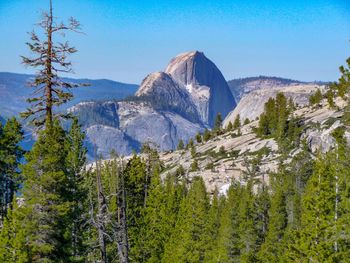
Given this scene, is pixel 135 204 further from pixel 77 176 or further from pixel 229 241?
pixel 77 176

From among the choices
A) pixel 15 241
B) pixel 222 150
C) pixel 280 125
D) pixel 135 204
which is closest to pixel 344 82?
pixel 15 241

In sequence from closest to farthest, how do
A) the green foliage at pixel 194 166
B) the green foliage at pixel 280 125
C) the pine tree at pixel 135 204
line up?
the pine tree at pixel 135 204 → the green foliage at pixel 280 125 → the green foliage at pixel 194 166

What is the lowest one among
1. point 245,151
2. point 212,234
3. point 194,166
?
point 212,234

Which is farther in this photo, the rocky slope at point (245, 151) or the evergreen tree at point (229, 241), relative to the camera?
the rocky slope at point (245, 151)

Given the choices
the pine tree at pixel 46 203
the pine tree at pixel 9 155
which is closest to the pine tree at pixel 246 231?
the pine tree at pixel 9 155

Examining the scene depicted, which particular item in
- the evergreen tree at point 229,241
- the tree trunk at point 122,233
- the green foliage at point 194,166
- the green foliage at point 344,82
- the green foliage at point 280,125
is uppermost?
the green foliage at point 280,125

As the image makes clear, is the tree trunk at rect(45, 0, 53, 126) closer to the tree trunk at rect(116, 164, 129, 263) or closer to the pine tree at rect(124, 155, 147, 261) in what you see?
the tree trunk at rect(116, 164, 129, 263)

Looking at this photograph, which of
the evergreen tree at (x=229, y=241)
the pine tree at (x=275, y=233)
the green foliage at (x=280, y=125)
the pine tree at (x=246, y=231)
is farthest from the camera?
the green foliage at (x=280, y=125)

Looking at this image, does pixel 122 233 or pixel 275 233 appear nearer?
pixel 122 233

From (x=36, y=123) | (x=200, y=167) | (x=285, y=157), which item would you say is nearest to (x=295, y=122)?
(x=285, y=157)

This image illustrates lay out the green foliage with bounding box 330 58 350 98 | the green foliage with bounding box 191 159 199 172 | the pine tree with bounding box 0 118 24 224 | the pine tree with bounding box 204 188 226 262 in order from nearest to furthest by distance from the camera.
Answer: the green foliage with bounding box 330 58 350 98
the pine tree with bounding box 0 118 24 224
the pine tree with bounding box 204 188 226 262
the green foliage with bounding box 191 159 199 172

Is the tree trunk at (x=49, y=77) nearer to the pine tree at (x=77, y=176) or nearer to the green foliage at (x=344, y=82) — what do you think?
the pine tree at (x=77, y=176)

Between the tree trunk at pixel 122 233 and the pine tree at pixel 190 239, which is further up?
the tree trunk at pixel 122 233

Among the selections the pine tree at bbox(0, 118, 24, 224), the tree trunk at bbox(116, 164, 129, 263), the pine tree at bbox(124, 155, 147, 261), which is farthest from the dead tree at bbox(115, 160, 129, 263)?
the pine tree at bbox(124, 155, 147, 261)
